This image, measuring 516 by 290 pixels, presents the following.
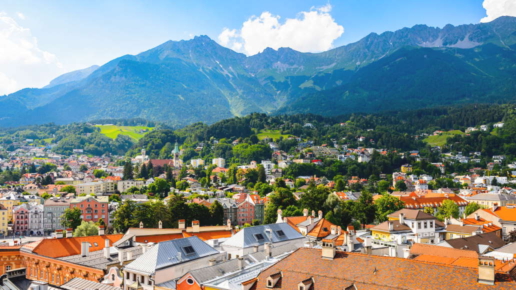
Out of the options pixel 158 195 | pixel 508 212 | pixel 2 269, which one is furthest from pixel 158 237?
pixel 158 195

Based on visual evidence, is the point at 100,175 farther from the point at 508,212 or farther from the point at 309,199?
the point at 508,212

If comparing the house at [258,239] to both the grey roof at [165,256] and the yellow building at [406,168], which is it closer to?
the grey roof at [165,256]

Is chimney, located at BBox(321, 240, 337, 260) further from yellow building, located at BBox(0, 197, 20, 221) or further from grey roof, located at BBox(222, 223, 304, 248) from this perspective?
yellow building, located at BBox(0, 197, 20, 221)

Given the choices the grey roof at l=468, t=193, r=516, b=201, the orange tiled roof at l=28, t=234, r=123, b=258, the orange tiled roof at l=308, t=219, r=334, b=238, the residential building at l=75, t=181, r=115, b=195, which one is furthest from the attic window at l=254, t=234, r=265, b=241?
the residential building at l=75, t=181, r=115, b=195

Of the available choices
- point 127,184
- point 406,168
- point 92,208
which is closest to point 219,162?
point 127,184

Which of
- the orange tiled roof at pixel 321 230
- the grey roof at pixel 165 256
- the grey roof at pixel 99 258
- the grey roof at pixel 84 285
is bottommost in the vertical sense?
the orange tiled roof at pixel 321 230

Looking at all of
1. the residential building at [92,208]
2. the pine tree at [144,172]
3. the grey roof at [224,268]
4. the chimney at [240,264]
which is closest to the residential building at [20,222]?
the residential building at [92,208]

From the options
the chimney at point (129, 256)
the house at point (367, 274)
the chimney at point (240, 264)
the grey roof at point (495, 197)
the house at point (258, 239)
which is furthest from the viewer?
the grey roof at point (495, 197)
